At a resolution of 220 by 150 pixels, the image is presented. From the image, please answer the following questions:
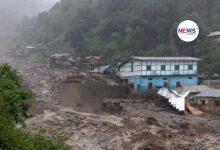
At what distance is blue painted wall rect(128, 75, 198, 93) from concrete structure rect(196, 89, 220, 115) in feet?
27.1

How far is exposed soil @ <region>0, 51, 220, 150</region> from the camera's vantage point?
105 feet

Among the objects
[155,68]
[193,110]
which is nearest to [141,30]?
[155,68]

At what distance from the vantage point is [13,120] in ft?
59.2

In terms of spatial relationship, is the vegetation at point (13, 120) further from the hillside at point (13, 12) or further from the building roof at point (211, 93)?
the hillside at point (13, 12)

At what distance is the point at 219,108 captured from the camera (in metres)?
41.1

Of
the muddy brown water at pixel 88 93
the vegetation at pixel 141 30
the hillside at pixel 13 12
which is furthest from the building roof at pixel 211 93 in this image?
the hillside at pixel 13 12

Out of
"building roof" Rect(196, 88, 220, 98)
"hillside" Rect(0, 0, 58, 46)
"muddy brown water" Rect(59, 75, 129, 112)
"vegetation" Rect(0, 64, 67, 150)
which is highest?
"hillside" Rect(0, 0, 58, 46)

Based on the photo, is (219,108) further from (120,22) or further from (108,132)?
(120,22)

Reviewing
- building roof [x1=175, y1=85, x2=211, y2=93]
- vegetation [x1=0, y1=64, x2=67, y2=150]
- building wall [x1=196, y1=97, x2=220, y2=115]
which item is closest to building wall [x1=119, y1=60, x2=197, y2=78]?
building roof [x1=175, y1=85, x2=211, y2=93]

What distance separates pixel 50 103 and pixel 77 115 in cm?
660

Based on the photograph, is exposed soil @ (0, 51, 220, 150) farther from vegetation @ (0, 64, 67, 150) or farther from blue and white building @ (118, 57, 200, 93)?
vegetation @ (0, 64, 67, 150)

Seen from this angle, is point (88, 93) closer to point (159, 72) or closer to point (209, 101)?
point (159, 72)

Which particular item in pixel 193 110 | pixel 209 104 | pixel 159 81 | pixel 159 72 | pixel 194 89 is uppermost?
pixel 159 72

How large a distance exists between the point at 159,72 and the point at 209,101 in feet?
32.6
